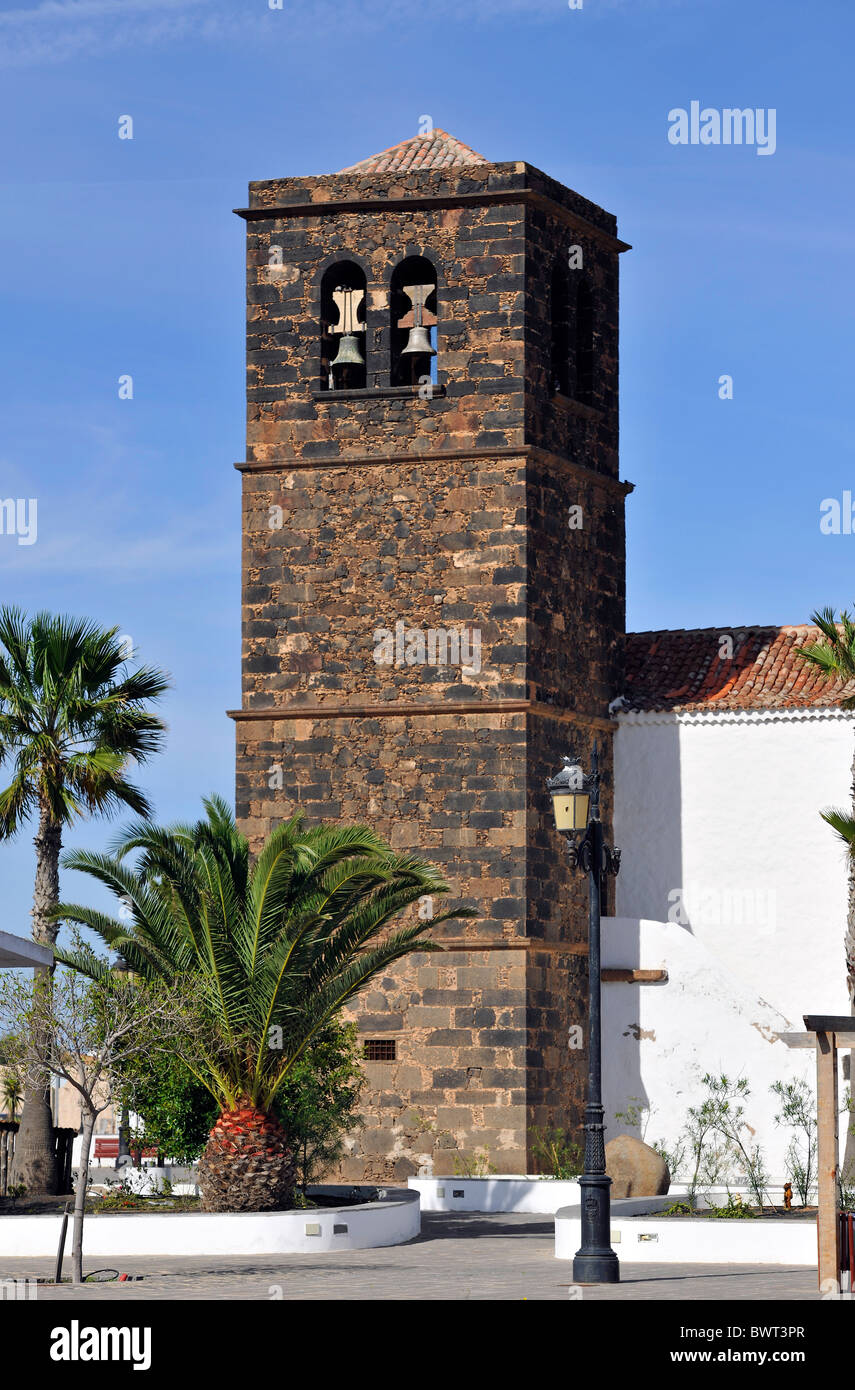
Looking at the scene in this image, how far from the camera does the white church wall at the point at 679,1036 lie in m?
28.8

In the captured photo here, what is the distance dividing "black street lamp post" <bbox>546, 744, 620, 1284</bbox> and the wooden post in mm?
2085

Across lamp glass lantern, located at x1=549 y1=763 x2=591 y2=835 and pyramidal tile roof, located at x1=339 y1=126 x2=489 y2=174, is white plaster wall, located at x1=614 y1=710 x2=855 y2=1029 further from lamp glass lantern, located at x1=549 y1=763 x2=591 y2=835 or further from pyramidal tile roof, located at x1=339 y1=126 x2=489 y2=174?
lamp glass lantern, located at x1=549 y1=763 x2=591 y2=835

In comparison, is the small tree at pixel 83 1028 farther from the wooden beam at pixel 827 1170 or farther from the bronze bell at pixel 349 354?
the bronze bell at pixel 349 354

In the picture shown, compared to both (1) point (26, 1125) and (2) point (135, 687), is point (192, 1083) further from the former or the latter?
(2) point (135, 687)

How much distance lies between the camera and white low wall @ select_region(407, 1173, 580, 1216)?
89.1 ft

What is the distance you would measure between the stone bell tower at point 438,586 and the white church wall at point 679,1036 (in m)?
0.71

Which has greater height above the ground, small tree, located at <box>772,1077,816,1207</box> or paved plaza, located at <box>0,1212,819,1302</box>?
small tree, located at <box>772,1077,816,1207</box>

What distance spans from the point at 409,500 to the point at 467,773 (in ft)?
12.2

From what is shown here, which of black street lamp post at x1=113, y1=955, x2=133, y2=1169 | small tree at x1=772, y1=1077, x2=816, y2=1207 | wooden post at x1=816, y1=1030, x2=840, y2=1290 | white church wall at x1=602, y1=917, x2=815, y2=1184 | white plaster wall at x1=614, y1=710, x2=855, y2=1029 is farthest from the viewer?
white plaster wall at x1=614, y1=710, x2=855, y2=1029

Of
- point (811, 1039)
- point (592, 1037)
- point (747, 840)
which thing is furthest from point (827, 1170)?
point (747, 840)

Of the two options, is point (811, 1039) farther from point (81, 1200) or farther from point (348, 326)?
point (348, 326)

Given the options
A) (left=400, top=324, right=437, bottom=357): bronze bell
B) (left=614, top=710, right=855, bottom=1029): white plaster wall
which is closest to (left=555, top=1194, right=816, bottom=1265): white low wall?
(left=614, top=710, right=855, bottom=1029): white plaster wall

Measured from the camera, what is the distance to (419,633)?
29.6 metres
